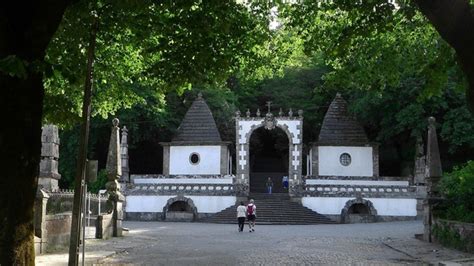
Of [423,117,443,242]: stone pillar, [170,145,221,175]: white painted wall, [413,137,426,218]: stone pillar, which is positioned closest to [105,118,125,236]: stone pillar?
[423,117,443,242]: stone pillar

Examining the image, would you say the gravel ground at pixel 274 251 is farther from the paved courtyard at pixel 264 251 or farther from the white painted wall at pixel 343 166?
→ the white painted wall at pixel 343 166

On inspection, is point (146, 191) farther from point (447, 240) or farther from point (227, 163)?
point (447, 240)

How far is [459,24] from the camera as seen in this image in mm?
7453

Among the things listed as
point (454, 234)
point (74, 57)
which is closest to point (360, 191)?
point (454, 234)

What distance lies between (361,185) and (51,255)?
1011 inches

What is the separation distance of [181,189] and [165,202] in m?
1.32

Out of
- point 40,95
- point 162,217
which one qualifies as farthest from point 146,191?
point 40,95

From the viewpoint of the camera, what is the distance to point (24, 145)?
20.5 ft

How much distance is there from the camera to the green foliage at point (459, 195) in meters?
17.5

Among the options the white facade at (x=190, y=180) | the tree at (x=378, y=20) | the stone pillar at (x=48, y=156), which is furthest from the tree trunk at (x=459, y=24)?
the white facade at (x=190, y=180)

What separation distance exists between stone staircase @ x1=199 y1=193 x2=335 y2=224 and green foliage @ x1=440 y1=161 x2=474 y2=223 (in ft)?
46.0

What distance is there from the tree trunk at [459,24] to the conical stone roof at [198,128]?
34.1m

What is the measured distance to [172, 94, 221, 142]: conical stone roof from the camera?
137 ft

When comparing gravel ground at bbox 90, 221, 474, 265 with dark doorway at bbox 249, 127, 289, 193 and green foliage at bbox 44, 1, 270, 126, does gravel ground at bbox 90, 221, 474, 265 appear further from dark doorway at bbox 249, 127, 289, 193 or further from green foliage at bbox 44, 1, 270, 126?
dark doorway at bbox 249, 127, 289, 193
